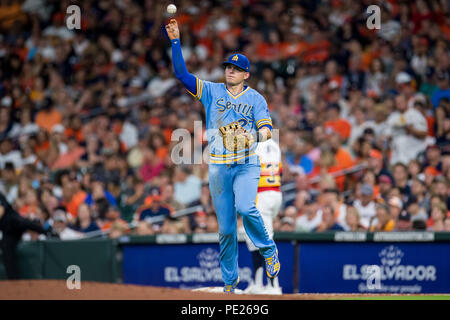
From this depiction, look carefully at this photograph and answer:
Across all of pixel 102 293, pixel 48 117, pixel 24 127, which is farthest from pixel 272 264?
pixel 24 127

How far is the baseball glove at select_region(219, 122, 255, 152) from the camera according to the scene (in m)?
7.08

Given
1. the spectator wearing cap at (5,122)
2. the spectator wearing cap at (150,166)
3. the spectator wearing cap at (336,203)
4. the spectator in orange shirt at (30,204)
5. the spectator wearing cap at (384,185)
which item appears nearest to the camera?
the spectator wearing cap at (336,203)

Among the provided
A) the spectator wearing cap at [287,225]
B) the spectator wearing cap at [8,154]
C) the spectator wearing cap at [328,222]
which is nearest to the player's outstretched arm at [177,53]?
the spectator wearing cap at [287,225]

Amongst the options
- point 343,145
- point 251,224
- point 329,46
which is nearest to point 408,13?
point 329,46

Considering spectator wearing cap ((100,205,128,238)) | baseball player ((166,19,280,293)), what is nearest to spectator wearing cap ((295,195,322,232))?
spectator wearing cap ((100,205,128,238))

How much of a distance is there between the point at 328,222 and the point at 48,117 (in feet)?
23.6

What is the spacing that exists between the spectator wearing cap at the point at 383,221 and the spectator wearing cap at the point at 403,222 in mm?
80

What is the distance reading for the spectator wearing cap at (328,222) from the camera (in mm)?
10836

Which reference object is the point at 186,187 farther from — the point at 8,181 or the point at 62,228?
the point at 8,181

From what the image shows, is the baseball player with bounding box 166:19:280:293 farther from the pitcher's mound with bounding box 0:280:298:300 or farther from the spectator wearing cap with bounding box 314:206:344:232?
the spectator wearing cap with bounding box 314:206:344:232

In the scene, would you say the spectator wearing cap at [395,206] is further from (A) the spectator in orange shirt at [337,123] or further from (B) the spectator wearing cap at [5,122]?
(B) the spectator wearing cap at [5,122]

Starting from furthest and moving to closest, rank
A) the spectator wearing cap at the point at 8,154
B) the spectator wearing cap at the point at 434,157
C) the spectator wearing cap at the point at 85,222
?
the spectator wearing cap at the point at 8,154 < the spectator wearing cap at the point at 85,222 < the spectator wearing cap at the point at 434,157

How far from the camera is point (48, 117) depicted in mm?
15500

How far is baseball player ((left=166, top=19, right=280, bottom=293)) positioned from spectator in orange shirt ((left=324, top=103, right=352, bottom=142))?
18.3 feet
